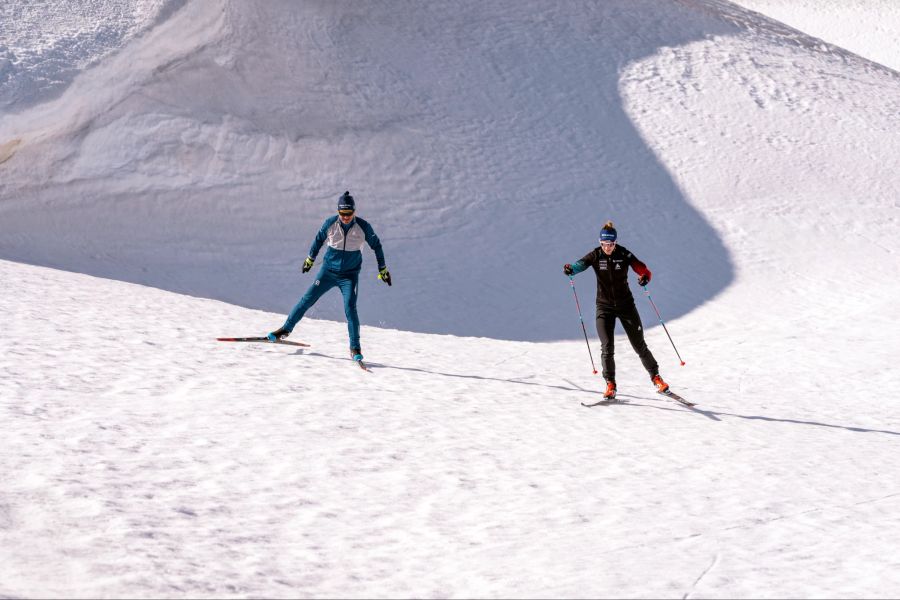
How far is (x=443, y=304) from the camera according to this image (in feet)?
52.6

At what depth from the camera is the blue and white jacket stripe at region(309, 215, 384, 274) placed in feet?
32.7

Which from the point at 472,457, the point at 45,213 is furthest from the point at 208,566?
the point at 45,213

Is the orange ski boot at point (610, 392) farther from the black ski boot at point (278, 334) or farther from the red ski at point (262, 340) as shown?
the black ski boot at point (278, 334)

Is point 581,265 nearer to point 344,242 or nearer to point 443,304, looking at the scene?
point 344,242

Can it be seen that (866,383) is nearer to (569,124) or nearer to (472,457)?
(472,457)

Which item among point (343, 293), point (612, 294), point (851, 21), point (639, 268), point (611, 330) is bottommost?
point (611, 330)

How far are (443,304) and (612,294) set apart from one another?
7020mm

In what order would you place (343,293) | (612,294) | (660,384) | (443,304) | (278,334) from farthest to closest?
(443,304) → (278,334) → (343,293) → (660,384) → (612,294)

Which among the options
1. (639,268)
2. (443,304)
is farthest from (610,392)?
(443,304)

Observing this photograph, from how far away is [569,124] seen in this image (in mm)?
22516

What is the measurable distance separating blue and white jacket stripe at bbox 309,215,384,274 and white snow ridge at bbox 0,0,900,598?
119 centimetres

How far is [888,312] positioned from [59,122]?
16.6 meters

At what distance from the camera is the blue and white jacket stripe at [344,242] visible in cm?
997

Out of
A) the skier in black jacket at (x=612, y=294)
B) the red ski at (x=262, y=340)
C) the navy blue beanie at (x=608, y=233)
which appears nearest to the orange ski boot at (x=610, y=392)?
the skier in black jacket at (x=612, y=294)
